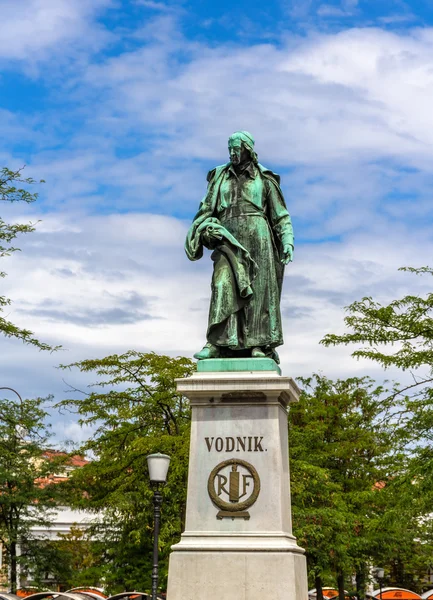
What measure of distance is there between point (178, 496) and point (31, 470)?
11.4m

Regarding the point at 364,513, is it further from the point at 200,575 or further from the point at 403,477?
the point at 200,575

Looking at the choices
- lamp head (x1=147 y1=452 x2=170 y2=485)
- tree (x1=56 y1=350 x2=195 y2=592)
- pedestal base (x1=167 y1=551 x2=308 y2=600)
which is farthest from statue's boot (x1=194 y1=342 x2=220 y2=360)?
tree (x1=56 y1=350 x2=195 y2=592)

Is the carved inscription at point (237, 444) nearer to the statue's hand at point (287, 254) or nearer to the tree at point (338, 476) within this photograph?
the statue's hand at point (287, 254)

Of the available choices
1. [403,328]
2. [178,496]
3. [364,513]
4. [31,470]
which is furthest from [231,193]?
[31,470]

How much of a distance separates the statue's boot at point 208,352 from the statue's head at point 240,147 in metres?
2.67

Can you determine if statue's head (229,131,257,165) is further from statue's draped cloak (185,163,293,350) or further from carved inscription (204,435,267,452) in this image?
carved inscription (204,435,267,452)

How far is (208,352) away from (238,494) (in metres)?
1.94

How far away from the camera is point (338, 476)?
35.0 m

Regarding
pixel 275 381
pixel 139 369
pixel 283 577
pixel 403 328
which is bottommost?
pixel 283 577

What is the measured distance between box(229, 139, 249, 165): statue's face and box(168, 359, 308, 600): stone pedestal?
9.69 ft

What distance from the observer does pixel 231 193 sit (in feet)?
42.1

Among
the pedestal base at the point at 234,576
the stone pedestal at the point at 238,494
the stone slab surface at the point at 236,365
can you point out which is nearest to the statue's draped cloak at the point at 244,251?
the stone slab surface at the point at 236,365

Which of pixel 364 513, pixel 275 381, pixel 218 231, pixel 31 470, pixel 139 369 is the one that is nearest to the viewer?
pixel 275 381

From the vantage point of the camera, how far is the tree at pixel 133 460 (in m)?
26.6
